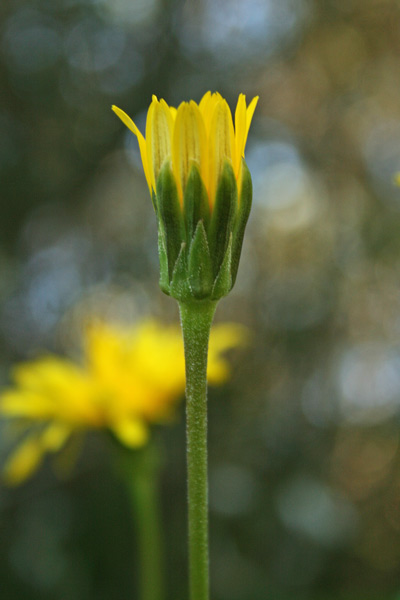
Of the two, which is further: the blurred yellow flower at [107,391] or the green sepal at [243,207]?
the blurred yellow flower at [107,391]

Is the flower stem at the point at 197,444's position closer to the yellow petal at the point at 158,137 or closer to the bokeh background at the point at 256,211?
the yellow petal at the point at 158,137

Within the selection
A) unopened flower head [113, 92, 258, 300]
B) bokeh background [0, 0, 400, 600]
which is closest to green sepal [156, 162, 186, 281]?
unopened flower head [113, 92, 258, 300]

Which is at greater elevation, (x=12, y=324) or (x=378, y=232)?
(x=378, y=232)

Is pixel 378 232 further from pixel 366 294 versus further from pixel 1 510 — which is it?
pixel 1 510

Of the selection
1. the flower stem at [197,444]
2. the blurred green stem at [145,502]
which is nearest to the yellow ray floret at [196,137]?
the flower stem at [197,444]

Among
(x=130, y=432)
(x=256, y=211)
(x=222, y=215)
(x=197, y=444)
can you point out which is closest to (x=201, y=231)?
(x=222, y=215)

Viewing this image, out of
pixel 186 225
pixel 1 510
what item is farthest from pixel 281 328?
pixel 186 225

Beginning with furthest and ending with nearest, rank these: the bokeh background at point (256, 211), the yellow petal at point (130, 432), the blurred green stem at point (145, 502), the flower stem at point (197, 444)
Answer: the bokeh background at point (256, 211) → the yellow petal at point (130, 432) → the blurred green stem at point (145, 502) → the flower stem at point (197, 444)

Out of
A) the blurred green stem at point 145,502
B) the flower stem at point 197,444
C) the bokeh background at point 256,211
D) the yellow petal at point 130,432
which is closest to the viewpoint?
the flower stem at point 197,444
